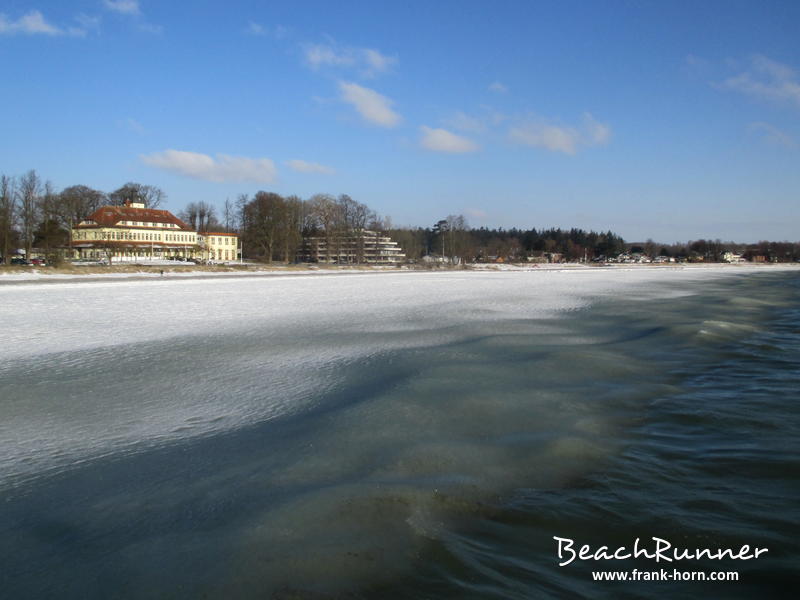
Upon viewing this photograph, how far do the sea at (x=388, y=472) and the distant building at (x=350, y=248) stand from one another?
7438 centimetres

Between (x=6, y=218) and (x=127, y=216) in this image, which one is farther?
(x=127, y=216)

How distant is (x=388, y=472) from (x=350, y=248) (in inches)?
3598

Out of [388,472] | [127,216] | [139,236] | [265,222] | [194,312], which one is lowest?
[388,472]

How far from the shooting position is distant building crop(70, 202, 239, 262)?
249 ft

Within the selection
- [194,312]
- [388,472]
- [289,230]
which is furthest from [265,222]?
[388,472]

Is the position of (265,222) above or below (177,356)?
above

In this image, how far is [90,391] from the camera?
8.60 m

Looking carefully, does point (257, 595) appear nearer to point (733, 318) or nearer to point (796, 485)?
point (796, 485)

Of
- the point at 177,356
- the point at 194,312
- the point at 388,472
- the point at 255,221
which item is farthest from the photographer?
the point at 255,221

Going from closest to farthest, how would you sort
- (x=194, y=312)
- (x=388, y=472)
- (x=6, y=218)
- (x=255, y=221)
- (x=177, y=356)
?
(x=388, y=472)
(x=177, y=356)
(x=194, y=312)
(x=6, y=218)
(x=255, y=221)

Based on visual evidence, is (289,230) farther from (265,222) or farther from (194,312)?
(194,312)

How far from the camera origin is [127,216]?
273 feet

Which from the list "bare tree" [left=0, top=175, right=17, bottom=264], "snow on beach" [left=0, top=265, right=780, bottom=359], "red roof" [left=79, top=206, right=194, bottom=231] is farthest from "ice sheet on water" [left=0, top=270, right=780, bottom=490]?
"red roof" [left=79, top=206, right=194, bottom=231]

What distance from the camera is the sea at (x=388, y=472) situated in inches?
157
